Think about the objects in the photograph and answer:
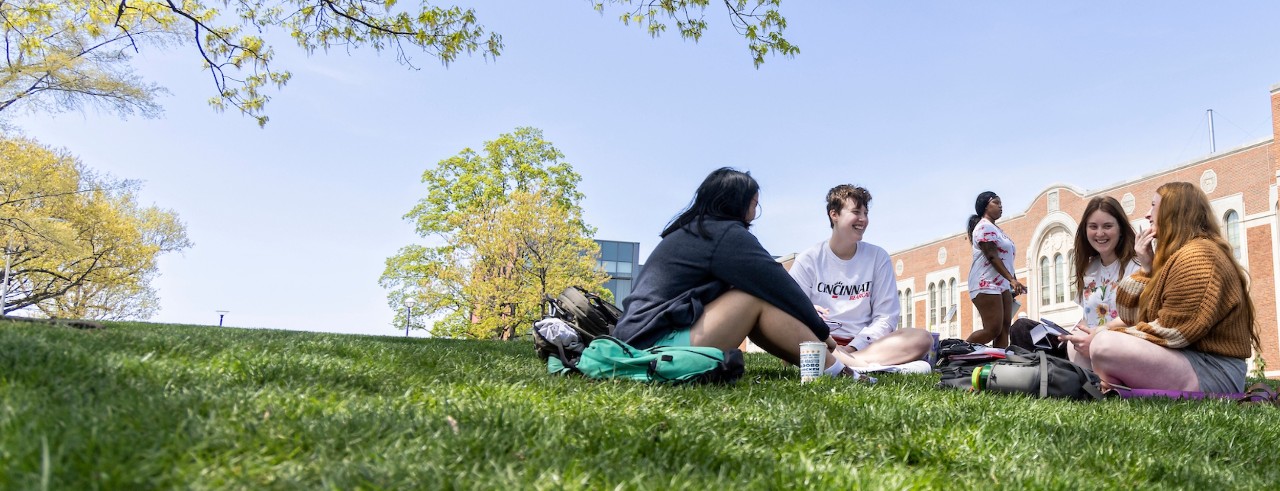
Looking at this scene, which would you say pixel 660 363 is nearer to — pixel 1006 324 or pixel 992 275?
pixel 992 275

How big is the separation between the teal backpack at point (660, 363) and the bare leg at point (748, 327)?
0.85 ft

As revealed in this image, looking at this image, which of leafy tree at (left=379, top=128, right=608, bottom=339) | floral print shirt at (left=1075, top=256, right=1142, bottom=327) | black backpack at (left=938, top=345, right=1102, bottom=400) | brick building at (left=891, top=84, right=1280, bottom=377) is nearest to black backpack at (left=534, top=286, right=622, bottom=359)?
black backpack at (left=938, top=345, right=1102, bottom=400)

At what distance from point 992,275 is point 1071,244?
1041 inches

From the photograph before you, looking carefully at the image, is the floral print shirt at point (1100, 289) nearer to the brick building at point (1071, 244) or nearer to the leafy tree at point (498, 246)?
the brick building at point (1071, 244)

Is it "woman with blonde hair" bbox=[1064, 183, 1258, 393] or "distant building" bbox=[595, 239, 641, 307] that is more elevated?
"distant building" bbox=[595, 239, 641, 307]

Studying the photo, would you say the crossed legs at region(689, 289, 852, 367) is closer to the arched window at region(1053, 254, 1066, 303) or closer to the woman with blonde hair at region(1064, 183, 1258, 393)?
the woman with blonde hair at region(1064, 183, 1258, 393)

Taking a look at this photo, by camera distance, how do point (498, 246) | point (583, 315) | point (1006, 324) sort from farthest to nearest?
point (498, 246), point (1006, 324), point (583, 315)

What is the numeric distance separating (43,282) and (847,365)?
39.2 metres

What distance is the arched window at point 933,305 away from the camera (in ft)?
128

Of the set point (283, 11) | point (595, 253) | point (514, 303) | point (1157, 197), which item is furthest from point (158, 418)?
point (595, 253)

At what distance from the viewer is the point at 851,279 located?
21.3ft

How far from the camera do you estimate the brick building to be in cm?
2409

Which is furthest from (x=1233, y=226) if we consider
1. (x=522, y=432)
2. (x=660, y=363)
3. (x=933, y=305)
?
(x=522, y=432)

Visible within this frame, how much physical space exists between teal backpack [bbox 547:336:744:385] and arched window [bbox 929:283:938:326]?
37.9 m
